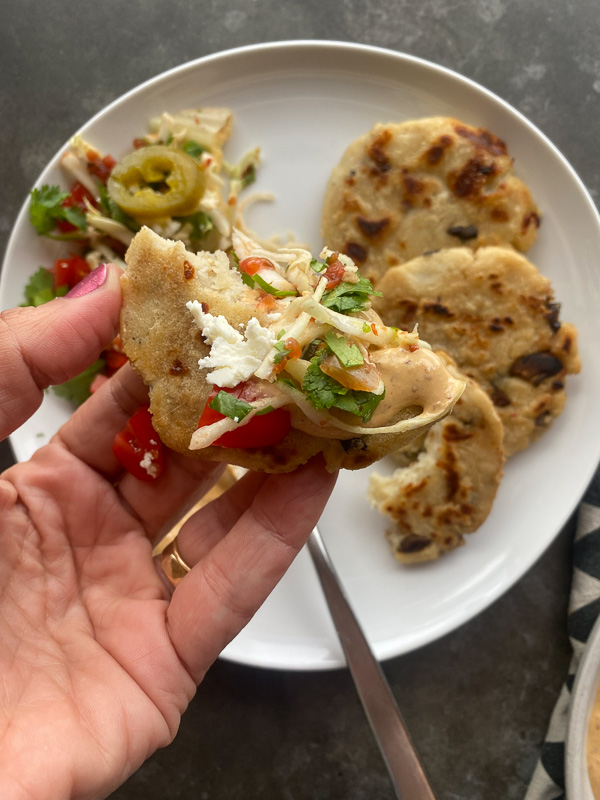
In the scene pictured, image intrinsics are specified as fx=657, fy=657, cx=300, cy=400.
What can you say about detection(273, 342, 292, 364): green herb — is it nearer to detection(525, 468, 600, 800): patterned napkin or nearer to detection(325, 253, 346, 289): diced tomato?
detection(325, 253, 346, 289): diced tomato

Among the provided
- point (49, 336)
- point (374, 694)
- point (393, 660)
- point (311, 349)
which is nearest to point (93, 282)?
point (49, 336)

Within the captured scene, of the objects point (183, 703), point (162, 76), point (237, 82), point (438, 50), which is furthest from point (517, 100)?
point (183, 703)

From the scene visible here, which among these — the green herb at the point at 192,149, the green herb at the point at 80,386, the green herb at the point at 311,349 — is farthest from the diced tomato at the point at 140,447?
the green herb at the point at 192,149

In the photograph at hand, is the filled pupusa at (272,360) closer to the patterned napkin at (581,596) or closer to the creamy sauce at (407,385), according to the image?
the creamy sauce at (407,385)

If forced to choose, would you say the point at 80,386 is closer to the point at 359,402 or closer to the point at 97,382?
the point at 97,382

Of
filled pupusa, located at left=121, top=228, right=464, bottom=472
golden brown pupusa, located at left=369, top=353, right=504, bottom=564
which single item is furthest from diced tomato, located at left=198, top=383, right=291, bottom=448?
golden brown pupusa, located at left=369, top=353, right=504, bottom=564

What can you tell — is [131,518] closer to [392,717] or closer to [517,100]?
[392,717]
